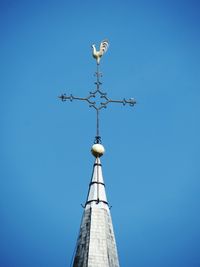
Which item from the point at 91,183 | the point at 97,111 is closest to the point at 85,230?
the point at 91,183

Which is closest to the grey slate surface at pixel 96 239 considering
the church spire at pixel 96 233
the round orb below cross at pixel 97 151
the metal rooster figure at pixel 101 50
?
the church spire at pixel 96 233

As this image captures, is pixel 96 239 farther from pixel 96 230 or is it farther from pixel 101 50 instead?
pixel 101 50

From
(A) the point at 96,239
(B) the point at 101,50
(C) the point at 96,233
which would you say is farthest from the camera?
(B) the point at 101,50

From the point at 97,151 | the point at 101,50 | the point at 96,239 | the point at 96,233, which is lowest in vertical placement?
the point at 96,239

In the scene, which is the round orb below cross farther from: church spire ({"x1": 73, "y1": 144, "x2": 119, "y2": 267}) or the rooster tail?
the rooster tail

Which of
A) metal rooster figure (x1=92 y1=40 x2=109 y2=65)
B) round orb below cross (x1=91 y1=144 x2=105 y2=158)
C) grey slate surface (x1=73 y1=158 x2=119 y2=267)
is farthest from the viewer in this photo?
metal rooster figure (x1=92 y1=40 x2=109 y2=65)

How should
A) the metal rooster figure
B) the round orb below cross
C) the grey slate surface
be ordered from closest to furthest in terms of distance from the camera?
1. the grey slate surface
2. the round orb below cross
3. the metal rooster figure

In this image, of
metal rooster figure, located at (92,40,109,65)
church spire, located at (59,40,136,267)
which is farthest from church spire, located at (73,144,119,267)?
metal rooster figure, located at (92,40,109,65)

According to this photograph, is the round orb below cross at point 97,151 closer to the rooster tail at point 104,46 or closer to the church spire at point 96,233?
the church spire at point 96,233

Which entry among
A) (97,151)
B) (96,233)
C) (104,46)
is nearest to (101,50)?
(104,46)

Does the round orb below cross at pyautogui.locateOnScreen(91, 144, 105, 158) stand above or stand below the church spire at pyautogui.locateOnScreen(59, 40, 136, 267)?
above

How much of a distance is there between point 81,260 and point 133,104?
19.4 feet

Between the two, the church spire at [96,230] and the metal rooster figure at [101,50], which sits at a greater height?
the metal rooster figure at [101,50]

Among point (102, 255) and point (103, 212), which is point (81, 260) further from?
point (103, 212)
